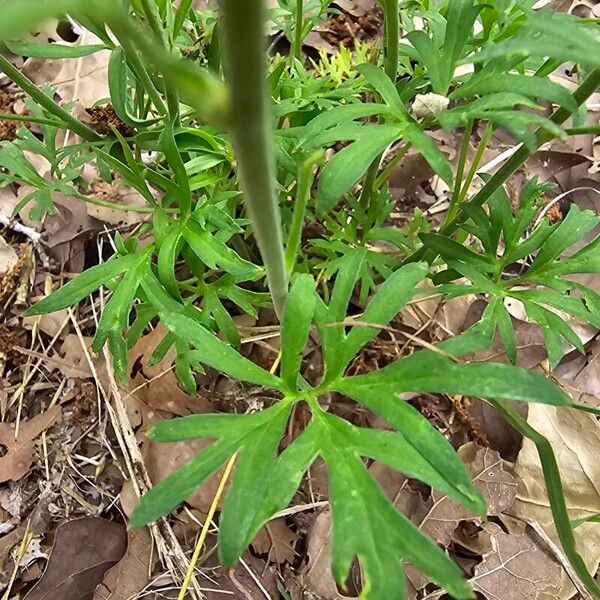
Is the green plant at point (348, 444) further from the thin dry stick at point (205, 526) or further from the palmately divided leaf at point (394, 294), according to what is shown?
the thin dry stick at point (205, 526)

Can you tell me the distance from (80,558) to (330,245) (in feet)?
3.10

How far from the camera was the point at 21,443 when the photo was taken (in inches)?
64.6

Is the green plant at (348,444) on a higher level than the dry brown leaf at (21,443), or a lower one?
higher

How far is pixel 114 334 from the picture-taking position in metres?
1.13

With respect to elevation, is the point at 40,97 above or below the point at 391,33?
below

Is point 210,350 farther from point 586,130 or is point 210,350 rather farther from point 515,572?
point 515,572

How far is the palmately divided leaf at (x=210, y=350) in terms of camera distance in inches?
35.2

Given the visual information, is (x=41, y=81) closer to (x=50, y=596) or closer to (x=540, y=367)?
(x=50, y=596)

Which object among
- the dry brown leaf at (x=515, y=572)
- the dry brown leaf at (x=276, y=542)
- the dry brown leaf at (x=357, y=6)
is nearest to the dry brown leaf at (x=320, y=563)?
the dry brown leaf at (x=276, y=542)

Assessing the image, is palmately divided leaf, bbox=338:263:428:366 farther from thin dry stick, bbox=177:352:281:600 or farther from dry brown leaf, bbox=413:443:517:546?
dry brown leaf, bbox=413:443:517:546

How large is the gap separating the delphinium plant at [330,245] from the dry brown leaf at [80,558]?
0.54m

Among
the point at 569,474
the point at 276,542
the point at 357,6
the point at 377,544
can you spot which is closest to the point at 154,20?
Result: the point at 377,544

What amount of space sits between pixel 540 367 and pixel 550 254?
0.52 meters

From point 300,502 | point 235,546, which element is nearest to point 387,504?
point 235,546
